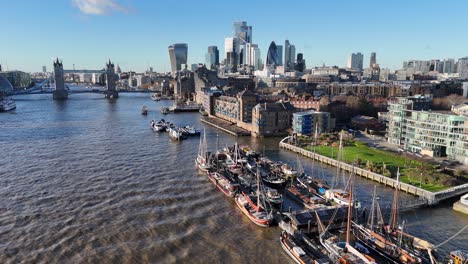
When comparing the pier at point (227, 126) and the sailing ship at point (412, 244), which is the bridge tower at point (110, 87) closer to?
the pier at point (227, 126)

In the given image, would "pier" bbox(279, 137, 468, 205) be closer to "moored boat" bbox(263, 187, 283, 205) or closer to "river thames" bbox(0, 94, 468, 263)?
"river thames" bbox(0, 94, 468, 263)

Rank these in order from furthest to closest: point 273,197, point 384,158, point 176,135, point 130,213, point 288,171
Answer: point 176,135, point 384,158, point 288,171, point 273,197, point 130,213

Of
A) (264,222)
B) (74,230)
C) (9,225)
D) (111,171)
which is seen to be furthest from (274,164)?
(9,225)

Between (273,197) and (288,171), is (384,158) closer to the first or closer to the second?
(288,171)

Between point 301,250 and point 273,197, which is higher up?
point 273,197

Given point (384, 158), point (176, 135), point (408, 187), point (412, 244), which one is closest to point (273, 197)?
point (412, 244)

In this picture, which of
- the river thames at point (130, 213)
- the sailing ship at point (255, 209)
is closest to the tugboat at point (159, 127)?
the river thames at point (130, 213)

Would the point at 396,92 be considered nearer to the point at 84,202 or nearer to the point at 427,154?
the point at 427,154

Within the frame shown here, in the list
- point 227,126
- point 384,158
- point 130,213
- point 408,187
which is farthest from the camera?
point 227,126
